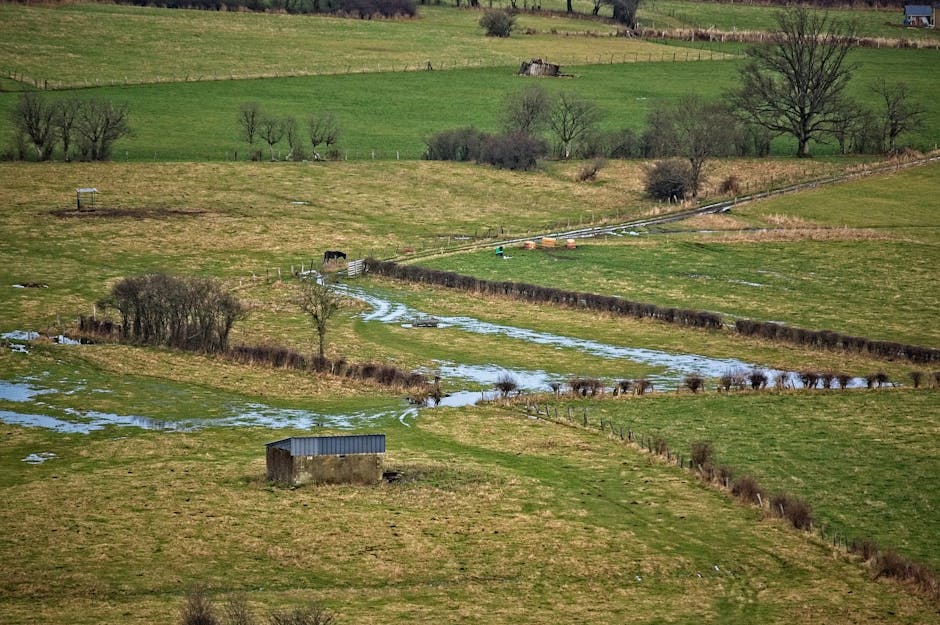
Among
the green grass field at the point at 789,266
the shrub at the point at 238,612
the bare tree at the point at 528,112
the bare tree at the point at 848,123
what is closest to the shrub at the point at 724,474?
the shrub at the point at 238,612

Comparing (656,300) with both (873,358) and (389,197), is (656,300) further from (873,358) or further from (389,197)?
(389,197)

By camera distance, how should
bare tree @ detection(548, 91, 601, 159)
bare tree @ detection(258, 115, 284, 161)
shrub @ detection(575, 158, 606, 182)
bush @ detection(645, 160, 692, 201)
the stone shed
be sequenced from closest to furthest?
the stone shed, bush @ detection(645, 160, 692, 201), shrub @ detection(575, 158, 606, 182), bare tree @ detection(258, 115, 284, 161), bare tree @ detection(548, 91, 601, 159)

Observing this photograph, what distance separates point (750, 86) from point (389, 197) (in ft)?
125

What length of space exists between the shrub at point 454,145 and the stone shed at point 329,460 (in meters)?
78.7

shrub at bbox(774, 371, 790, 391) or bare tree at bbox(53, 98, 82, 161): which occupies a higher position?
bare tree at bbox(53, 98, 82, 161)

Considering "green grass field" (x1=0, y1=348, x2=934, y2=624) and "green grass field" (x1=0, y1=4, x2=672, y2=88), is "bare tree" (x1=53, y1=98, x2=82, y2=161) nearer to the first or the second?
"green grass field" (x1=0, y1=4, x2=672, y2=88)

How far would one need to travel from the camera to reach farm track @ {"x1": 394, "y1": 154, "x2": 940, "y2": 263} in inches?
3986

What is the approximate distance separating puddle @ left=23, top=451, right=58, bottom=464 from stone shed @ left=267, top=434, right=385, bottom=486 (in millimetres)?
8768

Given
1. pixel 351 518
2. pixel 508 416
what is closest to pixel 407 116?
pixel 508 416

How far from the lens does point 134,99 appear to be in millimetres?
135125

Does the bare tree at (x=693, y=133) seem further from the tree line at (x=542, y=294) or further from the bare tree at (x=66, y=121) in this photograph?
the bare tree at (x=66, y=121)

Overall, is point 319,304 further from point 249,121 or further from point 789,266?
point 249,121

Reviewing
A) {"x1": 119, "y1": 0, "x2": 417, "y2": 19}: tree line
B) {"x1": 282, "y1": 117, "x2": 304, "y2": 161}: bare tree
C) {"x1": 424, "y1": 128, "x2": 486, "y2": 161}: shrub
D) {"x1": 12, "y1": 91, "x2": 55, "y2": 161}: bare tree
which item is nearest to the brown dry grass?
{"x1": 12, "y1": 91, "x2": 55, "y2": 161}: bare tree

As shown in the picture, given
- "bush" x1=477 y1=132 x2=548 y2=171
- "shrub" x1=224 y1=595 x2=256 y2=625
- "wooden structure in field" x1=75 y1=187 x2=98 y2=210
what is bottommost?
"shrub" x1=224 y1=595 x2=256 y2=625
